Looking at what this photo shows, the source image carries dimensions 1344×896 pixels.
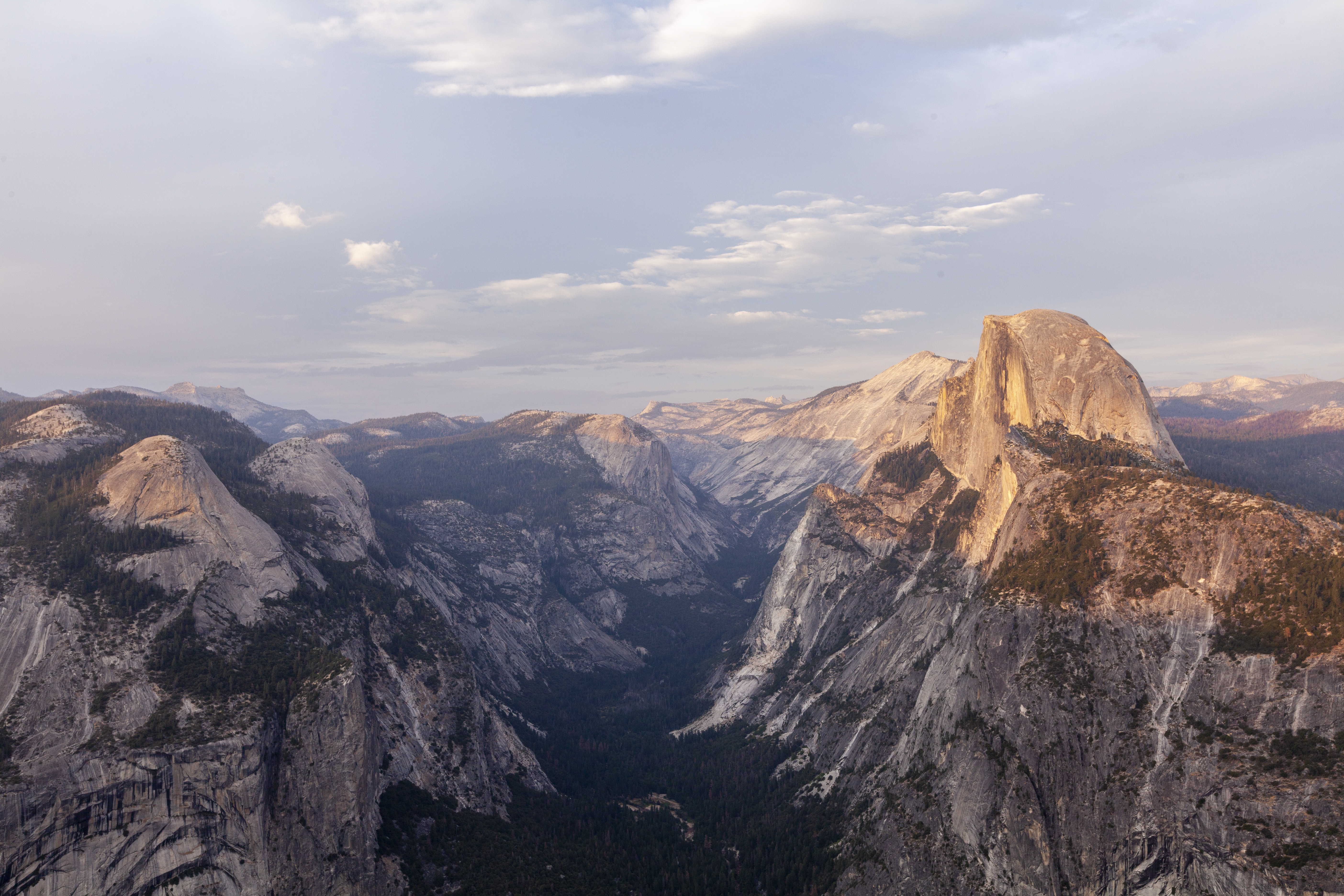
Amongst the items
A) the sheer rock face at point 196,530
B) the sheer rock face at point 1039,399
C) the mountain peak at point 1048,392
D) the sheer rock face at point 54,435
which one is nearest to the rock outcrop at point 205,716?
the sheer rock face at point 196,530

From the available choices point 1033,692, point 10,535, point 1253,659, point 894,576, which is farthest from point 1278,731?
point 10,535

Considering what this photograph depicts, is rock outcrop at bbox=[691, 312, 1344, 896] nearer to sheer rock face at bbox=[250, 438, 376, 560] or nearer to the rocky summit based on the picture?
the rocky summit

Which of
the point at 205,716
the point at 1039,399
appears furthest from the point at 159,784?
the point at 1039,399

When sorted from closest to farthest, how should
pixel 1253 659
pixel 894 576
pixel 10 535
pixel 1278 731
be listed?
1. pixel 1278 731
2. pixel 1253 659
3. pixel 10 535
4. pixel 894 576

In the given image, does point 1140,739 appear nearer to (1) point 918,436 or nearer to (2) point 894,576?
(2) point 894,576

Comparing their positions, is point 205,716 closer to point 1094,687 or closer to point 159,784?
point 159,784

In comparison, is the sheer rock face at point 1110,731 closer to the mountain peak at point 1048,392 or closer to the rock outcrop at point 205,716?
the mountain peak at point 1048,392
